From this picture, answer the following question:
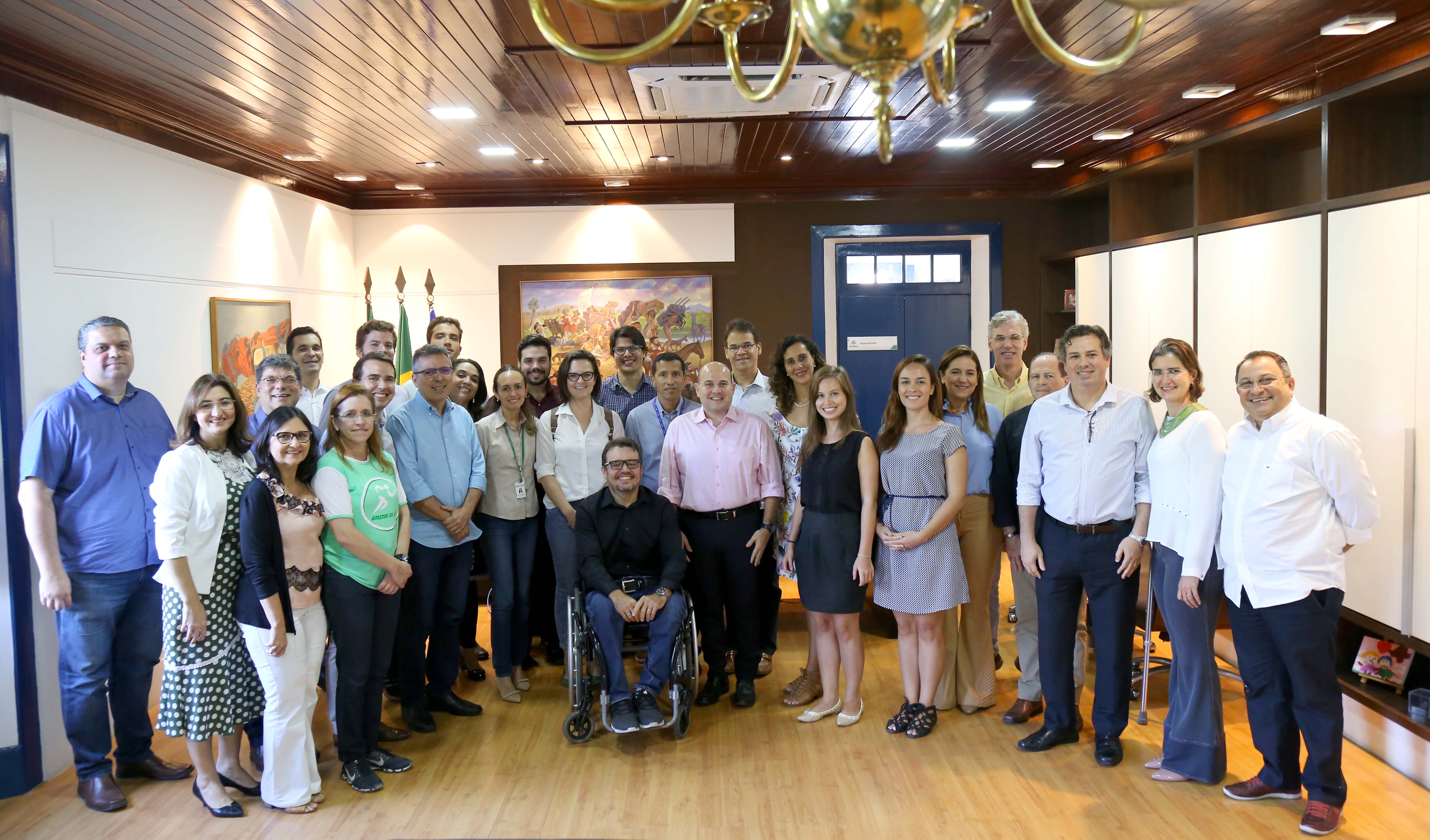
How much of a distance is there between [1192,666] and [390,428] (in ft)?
11.0

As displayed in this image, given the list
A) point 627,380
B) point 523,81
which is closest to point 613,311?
point 627,380

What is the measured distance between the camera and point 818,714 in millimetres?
Answer: 4043

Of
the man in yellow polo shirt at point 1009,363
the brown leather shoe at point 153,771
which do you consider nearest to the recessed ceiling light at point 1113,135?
the man in yellow polo shirt at point 1009,363

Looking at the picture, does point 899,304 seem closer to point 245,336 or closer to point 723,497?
point 723,497

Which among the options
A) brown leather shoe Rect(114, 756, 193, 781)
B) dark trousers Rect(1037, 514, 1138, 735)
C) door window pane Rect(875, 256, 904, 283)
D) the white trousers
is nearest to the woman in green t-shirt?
the white trousers

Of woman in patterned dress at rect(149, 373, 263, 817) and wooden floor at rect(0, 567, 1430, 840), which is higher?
woman in patterned dress at rect(149, 373, 263, 817)

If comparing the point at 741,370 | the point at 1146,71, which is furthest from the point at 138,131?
the point at 1146,71

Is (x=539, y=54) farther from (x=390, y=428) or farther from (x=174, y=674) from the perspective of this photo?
(x=174, y=674)

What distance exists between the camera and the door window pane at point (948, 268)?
25.6ft

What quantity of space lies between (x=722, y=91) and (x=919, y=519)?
224cm

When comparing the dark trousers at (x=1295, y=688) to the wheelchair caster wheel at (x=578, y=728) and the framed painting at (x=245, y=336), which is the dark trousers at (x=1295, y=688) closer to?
the wheelchair caster wheel at (x=578, y=728)

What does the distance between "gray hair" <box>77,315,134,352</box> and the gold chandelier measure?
283 cm

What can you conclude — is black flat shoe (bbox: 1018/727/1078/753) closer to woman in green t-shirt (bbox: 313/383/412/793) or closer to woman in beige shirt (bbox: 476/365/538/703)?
woman in beige shirt (bbox: 476/365/538/703)

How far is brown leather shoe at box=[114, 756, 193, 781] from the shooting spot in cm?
358
